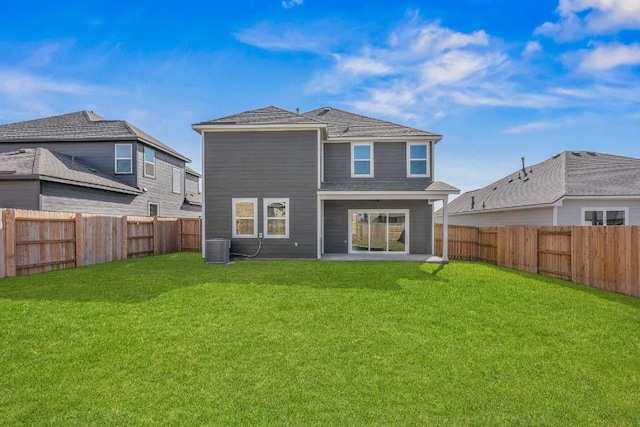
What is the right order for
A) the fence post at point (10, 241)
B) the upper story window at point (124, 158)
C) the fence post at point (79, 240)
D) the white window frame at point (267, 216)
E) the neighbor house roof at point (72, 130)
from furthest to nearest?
1. the upper story window at point (124, 158)
2. the neighbor house roof at point (72, 130)
3. the white window frame at point (267, 216)
4. the fence post at point (79, 240)
5. the fence post at point (10, 241)

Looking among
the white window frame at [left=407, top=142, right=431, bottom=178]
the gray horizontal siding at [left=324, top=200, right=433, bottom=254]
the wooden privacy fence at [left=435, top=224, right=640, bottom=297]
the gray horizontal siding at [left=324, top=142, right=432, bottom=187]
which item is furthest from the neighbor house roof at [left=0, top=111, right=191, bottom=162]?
the wooden privacy fence at [left=435, top=224, right=640, bottom=297]

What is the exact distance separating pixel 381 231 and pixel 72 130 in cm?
1733

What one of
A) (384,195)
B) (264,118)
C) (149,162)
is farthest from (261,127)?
(149,162)

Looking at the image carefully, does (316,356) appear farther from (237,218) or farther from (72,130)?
(72,130)

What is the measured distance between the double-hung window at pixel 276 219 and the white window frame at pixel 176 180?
11.4 m

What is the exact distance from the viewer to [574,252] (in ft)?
30.7

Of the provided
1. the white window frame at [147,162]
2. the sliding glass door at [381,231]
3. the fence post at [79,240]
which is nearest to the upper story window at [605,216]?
the sliding glass door at [381,231]

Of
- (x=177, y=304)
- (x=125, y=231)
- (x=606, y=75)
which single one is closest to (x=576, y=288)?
(x=177, y=304)

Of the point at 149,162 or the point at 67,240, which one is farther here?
the point at 149,162

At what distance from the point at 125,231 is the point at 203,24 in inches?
335

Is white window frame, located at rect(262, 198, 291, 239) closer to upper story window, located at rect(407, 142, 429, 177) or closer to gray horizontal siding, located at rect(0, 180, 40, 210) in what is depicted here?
upper story window, located at rect(407, 142, 429, 177)

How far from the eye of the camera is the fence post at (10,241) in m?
9.02

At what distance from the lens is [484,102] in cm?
1548

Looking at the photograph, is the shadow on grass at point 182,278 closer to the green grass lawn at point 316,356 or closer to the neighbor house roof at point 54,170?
the green grass lawn at point 316,356
